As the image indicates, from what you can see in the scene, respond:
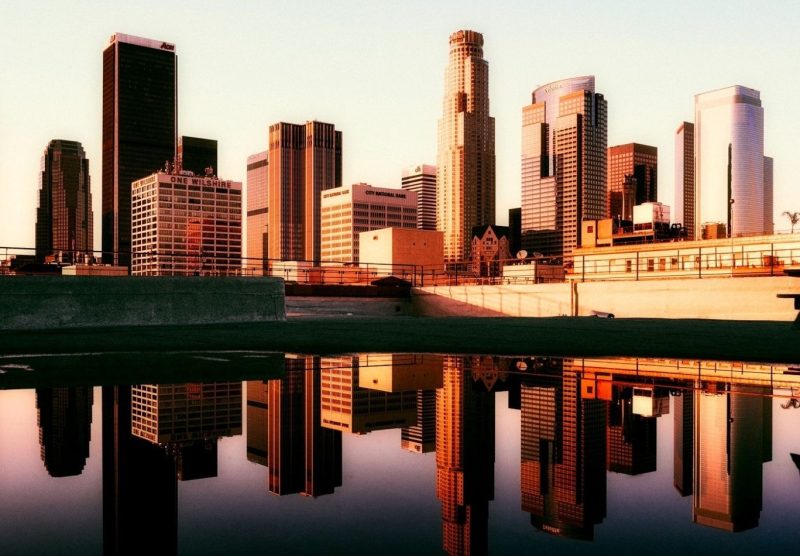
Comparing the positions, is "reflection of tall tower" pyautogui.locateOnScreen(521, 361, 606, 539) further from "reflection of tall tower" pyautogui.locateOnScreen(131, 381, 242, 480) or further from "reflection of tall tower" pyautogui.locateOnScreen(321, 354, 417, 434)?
"reflection of tall tower" pyautogui.locateOnScreen(131, 381, 242, 480)

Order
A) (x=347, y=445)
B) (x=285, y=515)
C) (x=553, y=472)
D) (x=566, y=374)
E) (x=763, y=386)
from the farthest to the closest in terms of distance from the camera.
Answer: (x=566, y=374), (x=763, y=386), (x=347, y=445), (x=553, y=472), (x=285, y=515)

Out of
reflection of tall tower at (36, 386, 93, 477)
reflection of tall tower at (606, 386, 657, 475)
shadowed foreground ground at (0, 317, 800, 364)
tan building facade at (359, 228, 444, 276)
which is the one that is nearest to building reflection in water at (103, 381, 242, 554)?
reflection of tall tower at (36, 386, 93, 477)

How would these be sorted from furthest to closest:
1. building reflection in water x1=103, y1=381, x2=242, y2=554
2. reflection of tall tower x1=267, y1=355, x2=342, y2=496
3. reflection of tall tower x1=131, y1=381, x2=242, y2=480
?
reflection of tall tower x1=131, y1=381, x2=242, y2=480 → reflection of tall tower x1=267, y1=355, x2=342, y2=496 → building reflection in water x1=103, y1=381, x2=242, y2=554

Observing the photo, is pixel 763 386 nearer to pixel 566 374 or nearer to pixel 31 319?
pixel 566 374

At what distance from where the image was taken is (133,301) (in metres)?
17.5

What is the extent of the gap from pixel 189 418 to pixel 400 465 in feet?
5.83

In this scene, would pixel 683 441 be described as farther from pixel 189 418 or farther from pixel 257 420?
pixel 189 418

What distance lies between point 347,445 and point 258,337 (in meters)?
9.00

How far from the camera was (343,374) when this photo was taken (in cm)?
707

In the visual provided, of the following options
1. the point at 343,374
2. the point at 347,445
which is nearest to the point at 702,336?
the point at 343,374

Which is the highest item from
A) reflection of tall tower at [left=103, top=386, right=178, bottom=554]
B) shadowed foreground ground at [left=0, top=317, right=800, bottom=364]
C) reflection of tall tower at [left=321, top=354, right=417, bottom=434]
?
reflection of tall tower at [left=103, top=386, right=178, bottom=554]

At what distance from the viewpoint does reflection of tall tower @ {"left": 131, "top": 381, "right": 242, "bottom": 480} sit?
12.3 ft

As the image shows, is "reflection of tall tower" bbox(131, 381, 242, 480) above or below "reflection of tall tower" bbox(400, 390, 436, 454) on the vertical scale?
above

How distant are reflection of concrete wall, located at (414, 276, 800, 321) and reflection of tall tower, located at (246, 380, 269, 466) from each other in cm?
2004
